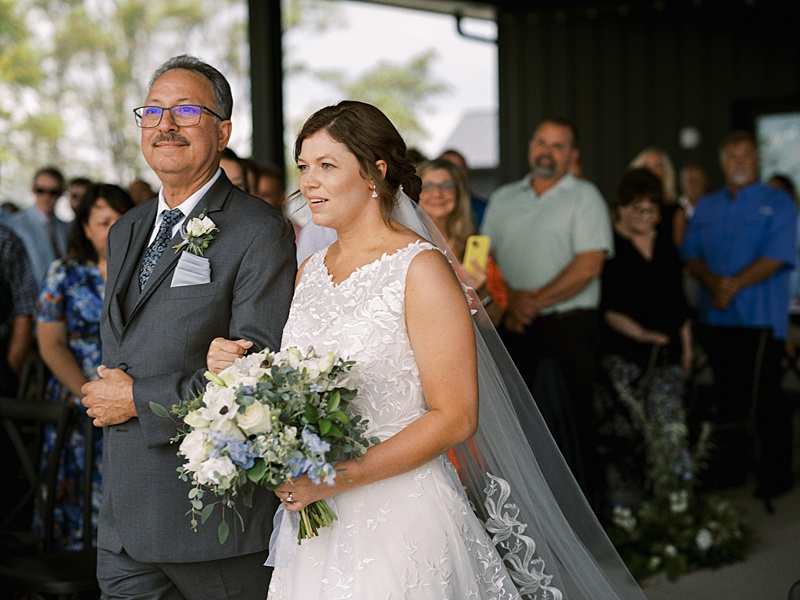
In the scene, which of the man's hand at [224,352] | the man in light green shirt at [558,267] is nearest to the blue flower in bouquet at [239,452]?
the man's hand at [224,352]

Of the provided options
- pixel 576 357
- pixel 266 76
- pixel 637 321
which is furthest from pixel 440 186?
pixel 266 76

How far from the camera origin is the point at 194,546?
253 cm

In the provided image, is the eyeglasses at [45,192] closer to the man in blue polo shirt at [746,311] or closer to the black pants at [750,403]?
the man in blue polo shirt at [746,311]

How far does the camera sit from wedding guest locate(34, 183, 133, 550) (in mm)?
4266

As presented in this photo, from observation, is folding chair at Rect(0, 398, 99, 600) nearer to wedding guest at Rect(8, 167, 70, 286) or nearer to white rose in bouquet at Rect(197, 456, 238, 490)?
white rose in bouquet at Rect(197, 456, 238, 490)

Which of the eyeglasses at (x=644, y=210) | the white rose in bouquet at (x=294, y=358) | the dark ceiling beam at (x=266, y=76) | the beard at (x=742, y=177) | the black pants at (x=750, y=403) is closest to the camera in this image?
the white rose in bouquet at (x=294, y=358)

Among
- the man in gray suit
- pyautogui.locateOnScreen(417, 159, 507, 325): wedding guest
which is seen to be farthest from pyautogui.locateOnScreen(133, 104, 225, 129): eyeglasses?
pyautogui.locateOnScreen(417, 159, 507, 325): wedding guest

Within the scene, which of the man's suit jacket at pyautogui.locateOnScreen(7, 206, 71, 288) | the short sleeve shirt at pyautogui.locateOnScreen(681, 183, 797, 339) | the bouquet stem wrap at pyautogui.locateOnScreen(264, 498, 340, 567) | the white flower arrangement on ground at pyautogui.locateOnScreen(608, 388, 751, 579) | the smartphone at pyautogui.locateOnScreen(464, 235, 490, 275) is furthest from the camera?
the man's suit jacket at pyautogui.locateOnScreen(7, 206, 71, 288)

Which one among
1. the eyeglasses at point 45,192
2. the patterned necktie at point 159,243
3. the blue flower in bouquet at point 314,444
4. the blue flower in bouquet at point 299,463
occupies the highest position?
the eyeglasses at point 45,192

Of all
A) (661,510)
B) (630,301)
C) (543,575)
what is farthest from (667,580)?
(543,575)

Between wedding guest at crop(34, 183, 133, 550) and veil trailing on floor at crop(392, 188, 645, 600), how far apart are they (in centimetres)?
214

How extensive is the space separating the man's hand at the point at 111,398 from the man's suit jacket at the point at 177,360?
32 millimetres

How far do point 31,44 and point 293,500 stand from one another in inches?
363

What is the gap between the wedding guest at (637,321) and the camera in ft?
18.5
